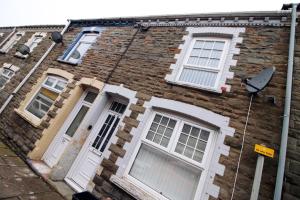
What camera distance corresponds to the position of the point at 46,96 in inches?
336

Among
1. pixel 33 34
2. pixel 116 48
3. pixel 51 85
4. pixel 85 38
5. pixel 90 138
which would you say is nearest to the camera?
pixel 90 138

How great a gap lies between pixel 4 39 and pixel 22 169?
1267 cm

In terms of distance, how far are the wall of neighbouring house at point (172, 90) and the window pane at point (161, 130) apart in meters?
0.51

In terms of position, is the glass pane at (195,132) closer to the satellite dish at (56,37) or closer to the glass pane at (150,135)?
the glass pane at (150,135)

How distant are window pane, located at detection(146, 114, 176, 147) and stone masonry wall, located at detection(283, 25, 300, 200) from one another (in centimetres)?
253

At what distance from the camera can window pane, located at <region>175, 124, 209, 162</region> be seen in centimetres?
475

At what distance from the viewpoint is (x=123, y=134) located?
223 inches

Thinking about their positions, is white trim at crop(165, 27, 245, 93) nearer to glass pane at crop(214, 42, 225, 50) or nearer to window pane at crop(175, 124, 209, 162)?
glass pane at crop(214, 42, 225, 50)

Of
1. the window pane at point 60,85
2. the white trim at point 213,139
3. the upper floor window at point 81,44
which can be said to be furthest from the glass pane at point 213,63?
the window pane at point 60,85

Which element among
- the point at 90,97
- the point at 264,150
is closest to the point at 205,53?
the point at 264,150

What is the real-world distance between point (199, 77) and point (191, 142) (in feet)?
6.40

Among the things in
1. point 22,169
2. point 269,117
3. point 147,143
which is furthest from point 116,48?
point 269,117

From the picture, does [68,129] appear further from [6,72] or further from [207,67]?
[6,72]

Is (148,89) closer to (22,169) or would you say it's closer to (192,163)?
(192,163)
